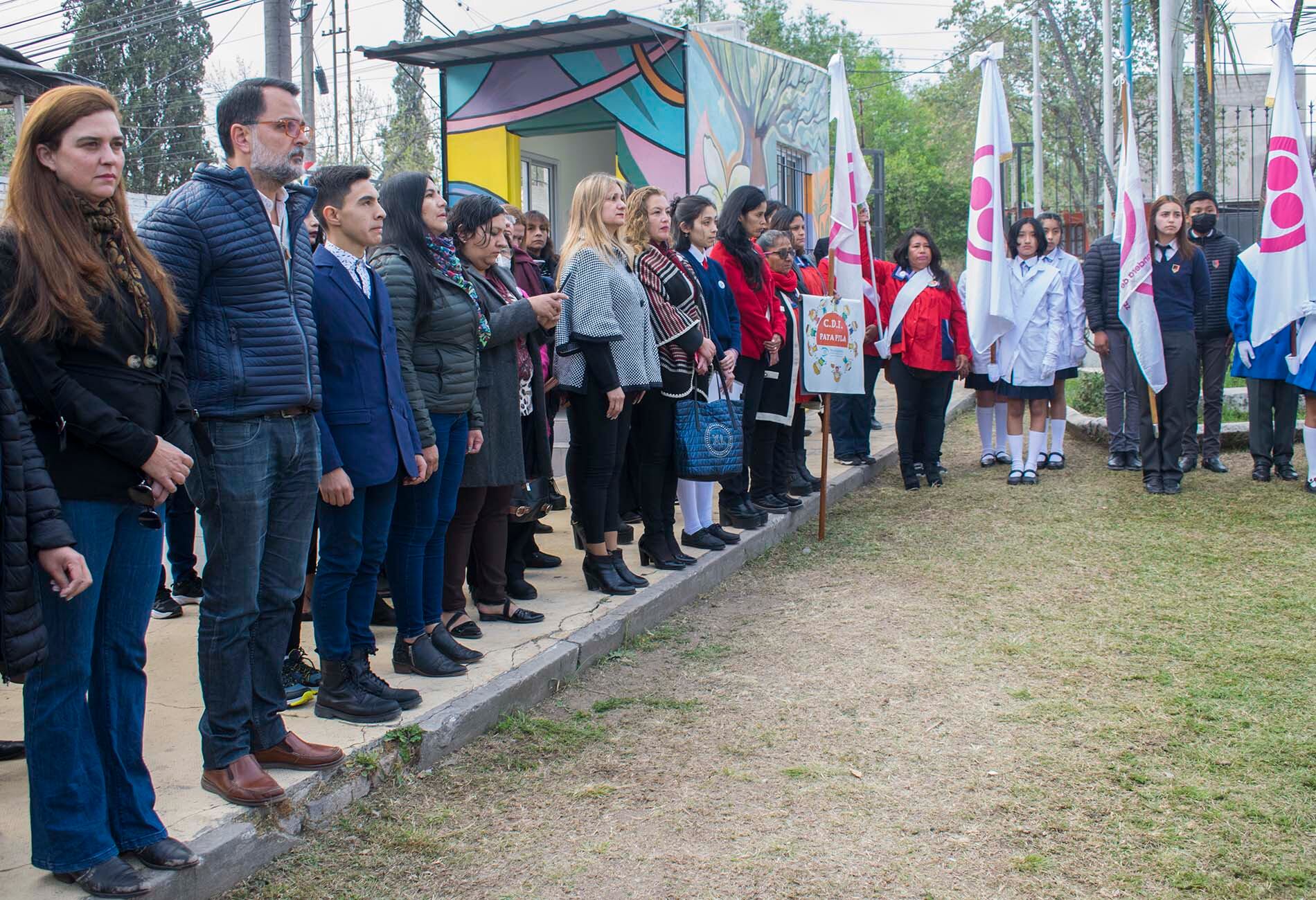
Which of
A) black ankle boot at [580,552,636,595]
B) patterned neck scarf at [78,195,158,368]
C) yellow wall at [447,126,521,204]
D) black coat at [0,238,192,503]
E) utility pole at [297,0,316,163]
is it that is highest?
utility pole at [297,0,316,163]

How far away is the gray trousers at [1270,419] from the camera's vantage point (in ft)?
29.2

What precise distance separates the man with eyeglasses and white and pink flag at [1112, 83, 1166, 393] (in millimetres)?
6915

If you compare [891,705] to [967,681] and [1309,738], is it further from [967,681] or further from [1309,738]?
[1309,738]

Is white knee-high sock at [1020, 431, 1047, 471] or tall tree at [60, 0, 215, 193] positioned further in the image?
tall tree at [60, 0, 215, 193]

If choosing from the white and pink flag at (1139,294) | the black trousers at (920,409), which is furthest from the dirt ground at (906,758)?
the black trousers at (920,409)

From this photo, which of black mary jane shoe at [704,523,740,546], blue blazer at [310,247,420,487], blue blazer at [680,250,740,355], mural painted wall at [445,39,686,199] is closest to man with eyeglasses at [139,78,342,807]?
blue blazer at [310,247,420,487]

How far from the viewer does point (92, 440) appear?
2689 millimetres

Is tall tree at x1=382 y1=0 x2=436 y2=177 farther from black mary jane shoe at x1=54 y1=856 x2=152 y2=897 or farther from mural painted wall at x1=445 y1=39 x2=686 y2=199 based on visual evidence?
black mary jane shoe at x1=54 y1=856 x2=152 y2=897

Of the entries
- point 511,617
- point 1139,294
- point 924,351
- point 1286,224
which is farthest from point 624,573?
point 1286,224

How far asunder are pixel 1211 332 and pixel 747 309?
441 centimetres

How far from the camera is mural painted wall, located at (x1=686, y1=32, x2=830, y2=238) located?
480 inches

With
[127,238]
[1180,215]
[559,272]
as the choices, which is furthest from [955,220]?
[127,238]

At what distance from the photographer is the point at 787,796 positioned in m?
3.67

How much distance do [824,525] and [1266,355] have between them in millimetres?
3769
